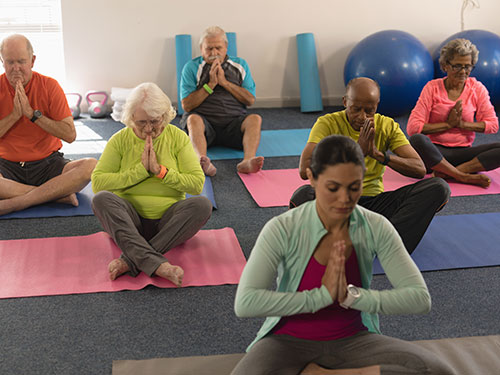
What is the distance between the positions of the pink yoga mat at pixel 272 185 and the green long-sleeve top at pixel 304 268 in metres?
1.97

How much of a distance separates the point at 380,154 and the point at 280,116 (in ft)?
11.2

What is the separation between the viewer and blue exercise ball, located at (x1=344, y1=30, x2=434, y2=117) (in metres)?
5.75

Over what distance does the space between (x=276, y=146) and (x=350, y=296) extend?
3.49m

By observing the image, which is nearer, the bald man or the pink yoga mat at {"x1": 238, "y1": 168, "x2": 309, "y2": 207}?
the bald man

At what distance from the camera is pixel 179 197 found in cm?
302

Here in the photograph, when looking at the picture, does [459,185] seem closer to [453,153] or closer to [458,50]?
[453,153]

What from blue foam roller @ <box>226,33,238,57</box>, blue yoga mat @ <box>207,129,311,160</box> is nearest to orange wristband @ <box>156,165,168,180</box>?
blue yoga mat @ <box>207,129,311,160</box>

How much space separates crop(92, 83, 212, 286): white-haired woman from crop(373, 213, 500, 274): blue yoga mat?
96 cm

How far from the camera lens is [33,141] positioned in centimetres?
361

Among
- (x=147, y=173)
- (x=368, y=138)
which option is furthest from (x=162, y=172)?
(x=368, y=138)

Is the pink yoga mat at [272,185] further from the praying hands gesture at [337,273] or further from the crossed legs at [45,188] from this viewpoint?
the praying hands gesture at [337,273]

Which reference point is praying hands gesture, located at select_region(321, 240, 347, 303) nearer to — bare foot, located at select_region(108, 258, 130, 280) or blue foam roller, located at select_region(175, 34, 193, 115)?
bare foot, located at select_region(108, 258, 130, 280)

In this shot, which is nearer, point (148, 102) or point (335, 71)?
point (148, 102)

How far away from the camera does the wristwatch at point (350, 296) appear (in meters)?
1.63
